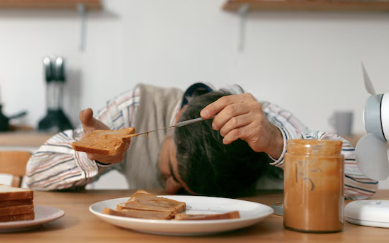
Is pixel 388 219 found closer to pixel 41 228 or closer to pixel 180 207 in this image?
pixel 180 207

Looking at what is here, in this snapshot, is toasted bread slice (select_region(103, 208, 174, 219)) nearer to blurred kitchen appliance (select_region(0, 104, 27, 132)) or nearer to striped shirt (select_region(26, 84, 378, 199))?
striped shirt (select_region(26, 84, 378, 199))

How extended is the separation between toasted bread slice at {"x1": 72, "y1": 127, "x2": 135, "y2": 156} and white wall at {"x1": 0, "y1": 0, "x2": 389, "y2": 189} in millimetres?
1731

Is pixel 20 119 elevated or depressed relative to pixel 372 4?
depressed

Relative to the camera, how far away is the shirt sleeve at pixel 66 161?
134 centimetres

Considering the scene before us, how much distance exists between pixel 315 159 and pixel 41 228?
477 mm

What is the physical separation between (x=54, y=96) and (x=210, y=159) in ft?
5.26

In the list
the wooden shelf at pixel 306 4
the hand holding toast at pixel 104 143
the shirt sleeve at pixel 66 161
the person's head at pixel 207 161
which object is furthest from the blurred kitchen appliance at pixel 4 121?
the hand holding toast at pixel 104 143

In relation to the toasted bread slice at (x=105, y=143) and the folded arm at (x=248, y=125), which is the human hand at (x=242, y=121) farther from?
the toasted bread slice at (x=105, y=143)

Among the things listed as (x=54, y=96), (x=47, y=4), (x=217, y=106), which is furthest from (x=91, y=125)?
(x=47, y=4)

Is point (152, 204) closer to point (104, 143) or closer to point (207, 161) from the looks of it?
point (104, 143)

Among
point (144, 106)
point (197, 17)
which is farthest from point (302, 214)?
point (197, 17)

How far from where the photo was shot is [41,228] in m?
0.76

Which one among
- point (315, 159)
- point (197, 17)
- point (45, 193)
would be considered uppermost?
point (197, 17)

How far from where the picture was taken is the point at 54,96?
2523 millimetres
